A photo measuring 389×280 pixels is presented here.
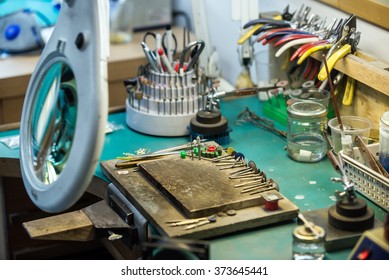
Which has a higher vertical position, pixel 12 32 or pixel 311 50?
pixel 311 50

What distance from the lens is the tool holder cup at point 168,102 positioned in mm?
2104

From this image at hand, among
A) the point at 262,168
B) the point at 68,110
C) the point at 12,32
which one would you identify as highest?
the point at 68,110

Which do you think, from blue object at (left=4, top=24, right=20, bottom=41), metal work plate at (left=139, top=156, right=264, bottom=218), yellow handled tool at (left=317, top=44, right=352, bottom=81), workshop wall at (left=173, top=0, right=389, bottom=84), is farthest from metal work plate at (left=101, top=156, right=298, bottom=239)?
blue object at (left=4, top=24, right=20, bottom=41)

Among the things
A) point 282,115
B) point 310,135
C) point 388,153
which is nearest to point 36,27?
point 282,115

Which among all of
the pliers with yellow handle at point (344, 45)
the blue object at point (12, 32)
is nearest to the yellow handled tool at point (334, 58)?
the pliers with yellow handle at point (344, 45)

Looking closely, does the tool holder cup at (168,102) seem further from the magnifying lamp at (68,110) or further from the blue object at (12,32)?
the blue object at (12,32)

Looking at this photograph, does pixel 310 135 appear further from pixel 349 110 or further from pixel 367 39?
pixel 367 39

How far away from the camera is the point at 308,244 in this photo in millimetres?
1492

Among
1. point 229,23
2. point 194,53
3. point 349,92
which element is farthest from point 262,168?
point 229,23

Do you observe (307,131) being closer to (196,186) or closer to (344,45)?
(344,45)

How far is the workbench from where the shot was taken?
156 cm

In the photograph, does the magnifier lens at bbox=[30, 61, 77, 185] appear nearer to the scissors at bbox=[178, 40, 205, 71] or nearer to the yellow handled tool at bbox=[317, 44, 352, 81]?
the scissors at bbox=[178, 40, 205, 71]

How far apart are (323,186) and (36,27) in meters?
1.47

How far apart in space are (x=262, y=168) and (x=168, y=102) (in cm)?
35
